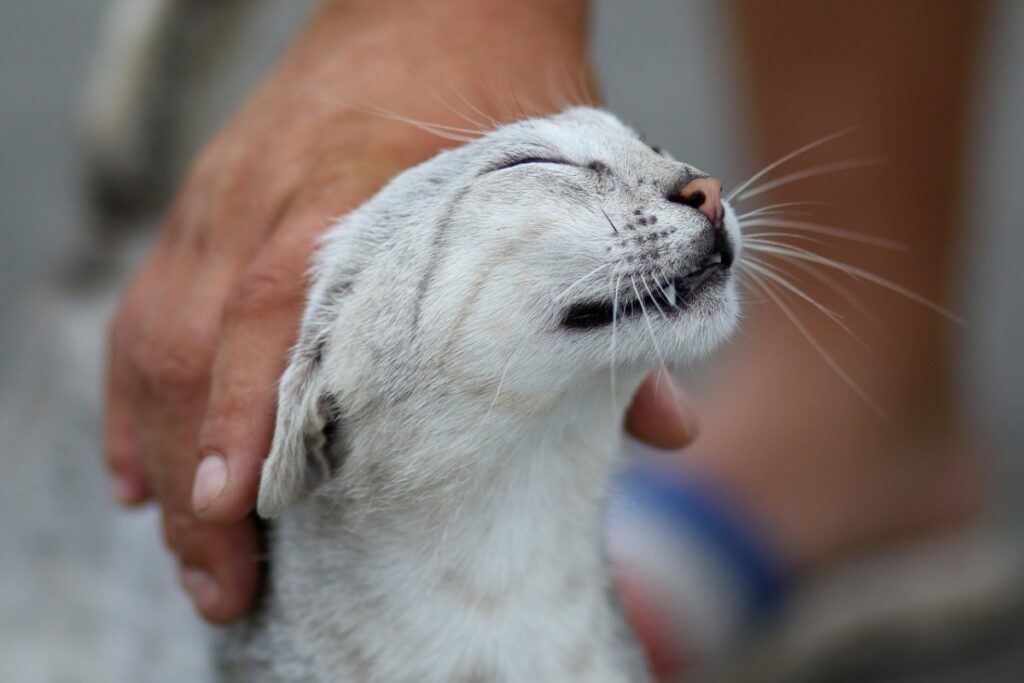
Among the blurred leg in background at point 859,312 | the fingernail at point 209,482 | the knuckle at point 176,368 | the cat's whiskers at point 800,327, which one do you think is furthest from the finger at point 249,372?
the blurred leg in background at point 859,312

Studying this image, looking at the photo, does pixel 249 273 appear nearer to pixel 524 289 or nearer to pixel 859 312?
pixel 524 289

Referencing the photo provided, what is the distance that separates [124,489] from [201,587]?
1.06ft

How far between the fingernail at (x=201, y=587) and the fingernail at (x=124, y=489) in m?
0.24

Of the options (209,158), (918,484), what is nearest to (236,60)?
(209,158)

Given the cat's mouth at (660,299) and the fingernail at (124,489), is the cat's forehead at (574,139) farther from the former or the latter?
the fingernail at (124,489)

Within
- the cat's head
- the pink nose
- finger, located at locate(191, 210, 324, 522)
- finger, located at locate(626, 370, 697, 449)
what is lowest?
finger, located at locate(191, 210, 324, 522)

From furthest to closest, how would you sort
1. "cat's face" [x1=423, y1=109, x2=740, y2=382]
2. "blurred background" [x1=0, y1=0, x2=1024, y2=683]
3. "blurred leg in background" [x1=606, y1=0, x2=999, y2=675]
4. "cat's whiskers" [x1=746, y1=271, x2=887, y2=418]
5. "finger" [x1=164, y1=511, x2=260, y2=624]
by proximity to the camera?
1. "blurred leg in background" [x1=606, y1=0, x2=999, y2=675]
2. "blurred background" [x1=0, y1=0, x2=1024, y2=683]
3. "finger" [x1=164, y1=511, x2=260, y2=624]
4. "cat's whiskers" [x1=746, y1=271, x2=887, y2=418]
5. "cat's face" [x1=423, y1=109, x2=740, y2=382]

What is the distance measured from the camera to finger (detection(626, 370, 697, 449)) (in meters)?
2.21

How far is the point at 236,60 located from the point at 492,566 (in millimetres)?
2219

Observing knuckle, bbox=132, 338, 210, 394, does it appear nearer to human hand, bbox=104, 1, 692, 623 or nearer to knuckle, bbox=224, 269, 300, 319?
human hand, bbox=104, 1, 692, 623

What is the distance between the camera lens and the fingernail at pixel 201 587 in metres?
2.18

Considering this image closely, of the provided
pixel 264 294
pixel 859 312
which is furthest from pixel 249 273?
pixel 859 312

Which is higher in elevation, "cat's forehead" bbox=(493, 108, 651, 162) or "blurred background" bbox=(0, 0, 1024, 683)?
"cat's forehead" bbox=(493, 108, 651, 162)

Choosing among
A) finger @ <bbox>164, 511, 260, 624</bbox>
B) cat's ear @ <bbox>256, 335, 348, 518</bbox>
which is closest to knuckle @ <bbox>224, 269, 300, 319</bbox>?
cat's ear @ <bbox>256, 335, 348, 518</bbox>
